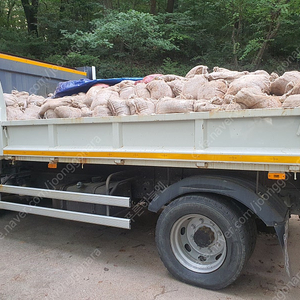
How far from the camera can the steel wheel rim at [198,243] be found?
2.76 m

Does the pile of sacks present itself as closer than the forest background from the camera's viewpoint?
Yes

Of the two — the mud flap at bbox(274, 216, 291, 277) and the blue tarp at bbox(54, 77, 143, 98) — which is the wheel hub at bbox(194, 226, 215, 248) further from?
the blue tarp at bbox(54, 77, 143, 98)

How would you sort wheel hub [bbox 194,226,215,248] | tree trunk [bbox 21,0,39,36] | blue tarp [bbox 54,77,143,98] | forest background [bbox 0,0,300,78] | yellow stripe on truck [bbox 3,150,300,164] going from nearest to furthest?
yellow stripe on truck [bbox 3,150,300,164]
wheel hub [bbox 194,226,215,248]
blue tarp [bbox 54,77,143,98]
forest background [bbox 0,0,300,78]
tree trunk [bbox 21,0,39,36]

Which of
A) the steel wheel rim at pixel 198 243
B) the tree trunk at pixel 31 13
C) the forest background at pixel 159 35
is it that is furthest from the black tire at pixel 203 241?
the tree trunk at pixel 31 13

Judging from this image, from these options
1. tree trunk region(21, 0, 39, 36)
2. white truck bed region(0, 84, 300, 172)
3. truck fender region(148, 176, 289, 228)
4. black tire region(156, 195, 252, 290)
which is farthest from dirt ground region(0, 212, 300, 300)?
tree trunk region(21, 0, 39, 36)

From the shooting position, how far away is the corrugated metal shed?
4922 millimetres

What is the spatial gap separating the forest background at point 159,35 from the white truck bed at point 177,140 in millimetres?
7485

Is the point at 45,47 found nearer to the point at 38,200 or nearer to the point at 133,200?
the point at 38,200

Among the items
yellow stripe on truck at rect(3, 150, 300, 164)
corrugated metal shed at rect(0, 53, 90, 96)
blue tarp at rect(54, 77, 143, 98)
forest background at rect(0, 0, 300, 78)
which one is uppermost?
forest background at rect(0, 0, 300, 78)

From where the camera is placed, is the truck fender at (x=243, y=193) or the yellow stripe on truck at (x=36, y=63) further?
the yellow stripe on truck at (x=36, y=63)

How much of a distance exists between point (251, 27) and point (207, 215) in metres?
11.0

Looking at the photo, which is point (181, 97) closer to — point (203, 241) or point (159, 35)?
point (203, 241)

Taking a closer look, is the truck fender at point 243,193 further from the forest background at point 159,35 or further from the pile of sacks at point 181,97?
the forest background at point 159,35

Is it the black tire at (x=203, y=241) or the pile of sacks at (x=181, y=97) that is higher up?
the pile of sacks at (x=181, y=97)
